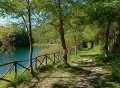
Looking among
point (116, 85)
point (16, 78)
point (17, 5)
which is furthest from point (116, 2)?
point (16, 78)

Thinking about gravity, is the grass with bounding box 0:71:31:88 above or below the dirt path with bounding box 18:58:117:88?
above

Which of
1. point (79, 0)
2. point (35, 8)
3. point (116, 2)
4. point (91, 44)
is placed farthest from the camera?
point (91, 44)

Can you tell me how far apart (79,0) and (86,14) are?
1603 millimetres

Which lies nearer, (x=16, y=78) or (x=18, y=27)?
(x=16, y=78)

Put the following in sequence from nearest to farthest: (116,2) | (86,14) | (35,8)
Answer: (116,2) < (35,8) < (86,14)

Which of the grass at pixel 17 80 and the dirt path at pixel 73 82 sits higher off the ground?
the grass at pixel 17 80

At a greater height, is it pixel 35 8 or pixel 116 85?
pixel 35 8

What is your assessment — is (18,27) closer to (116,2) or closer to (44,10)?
(44,10)

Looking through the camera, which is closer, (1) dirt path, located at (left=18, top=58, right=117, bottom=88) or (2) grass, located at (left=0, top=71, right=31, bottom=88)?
(1) dirt path, located at (left=18, top=58, right=117, bottom=88)

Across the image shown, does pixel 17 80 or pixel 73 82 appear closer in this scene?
pixel 73 82

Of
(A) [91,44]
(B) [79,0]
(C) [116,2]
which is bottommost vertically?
(A) [91,44]

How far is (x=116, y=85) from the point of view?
10141 millimetres

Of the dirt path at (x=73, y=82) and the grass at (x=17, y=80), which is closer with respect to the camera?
the dirt path at (x=73, y=82)

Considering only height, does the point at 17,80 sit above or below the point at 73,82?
above
